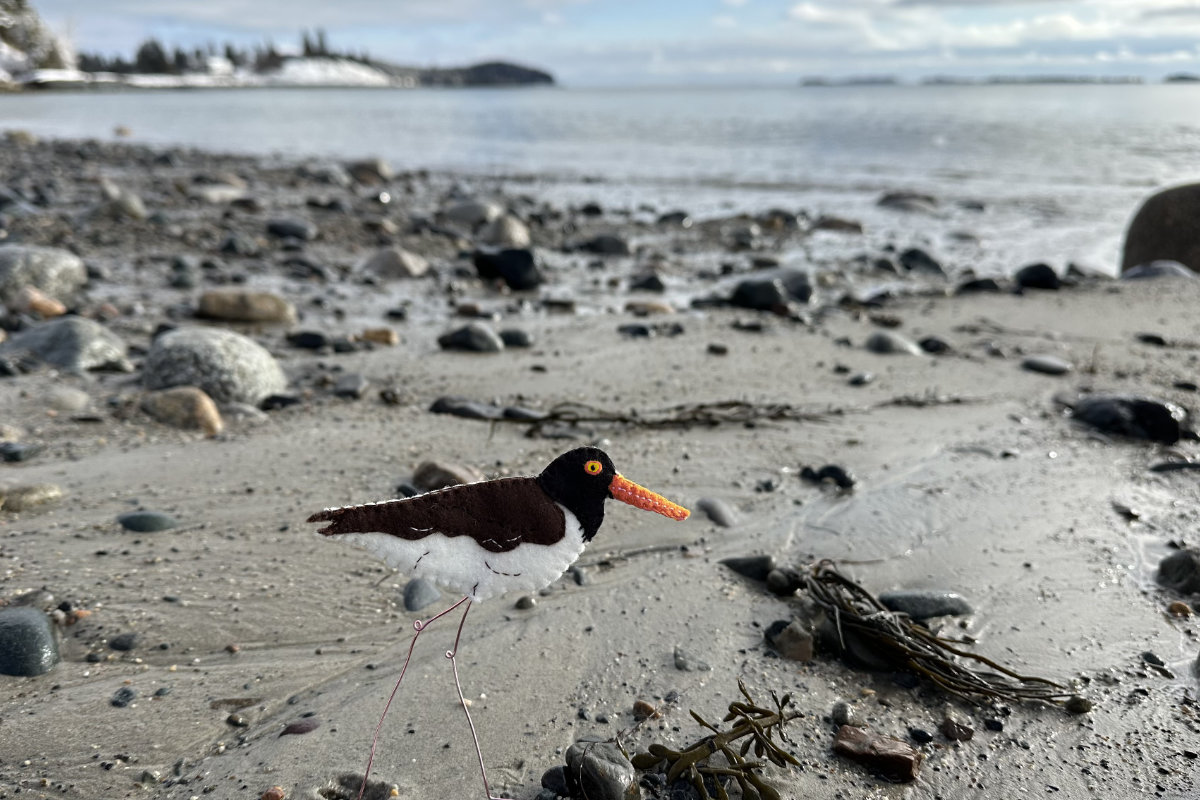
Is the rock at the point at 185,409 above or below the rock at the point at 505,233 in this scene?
below

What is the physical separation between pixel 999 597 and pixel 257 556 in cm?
394

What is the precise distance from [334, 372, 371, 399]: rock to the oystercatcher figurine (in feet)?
13.4

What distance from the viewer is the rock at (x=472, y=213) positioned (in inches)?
591

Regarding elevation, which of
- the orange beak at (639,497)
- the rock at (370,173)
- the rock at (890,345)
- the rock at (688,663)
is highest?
the rock at (370,173)

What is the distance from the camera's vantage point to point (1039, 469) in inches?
207

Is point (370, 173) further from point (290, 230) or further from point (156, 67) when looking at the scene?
point (156, 67)

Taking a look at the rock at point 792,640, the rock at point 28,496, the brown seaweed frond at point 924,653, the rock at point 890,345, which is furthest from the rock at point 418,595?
the rock at point 890,345

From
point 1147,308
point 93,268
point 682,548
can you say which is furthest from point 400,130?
point 682,548

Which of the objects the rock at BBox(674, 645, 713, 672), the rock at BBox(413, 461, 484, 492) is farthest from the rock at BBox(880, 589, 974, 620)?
the rock at BBox(413, 461, 484, 492)

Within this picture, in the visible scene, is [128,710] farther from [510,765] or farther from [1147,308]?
[1147,308]

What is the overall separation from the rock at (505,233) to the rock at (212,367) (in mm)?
7531

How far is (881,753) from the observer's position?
9.12ft

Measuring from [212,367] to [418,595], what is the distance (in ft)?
10.8

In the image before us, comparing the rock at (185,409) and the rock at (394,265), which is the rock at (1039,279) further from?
the rock at (185,409)
